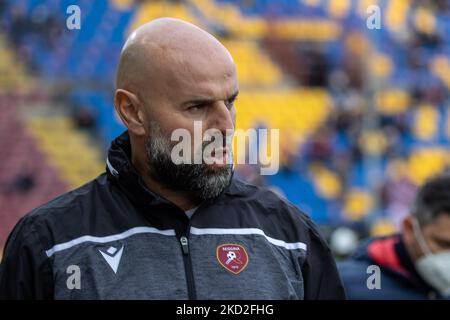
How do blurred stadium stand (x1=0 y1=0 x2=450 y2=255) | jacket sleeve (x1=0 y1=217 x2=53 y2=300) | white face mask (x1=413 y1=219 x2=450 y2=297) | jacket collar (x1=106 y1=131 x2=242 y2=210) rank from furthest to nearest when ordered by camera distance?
blurred stadium stand (x1=0 y1=0 x2=450 y2=255), white face mask (x1=413 y1=219 x2=450 y2=297), jacket collar (x1=106 y1=131 x2=242 y2=210), jacket sleeve (x1=0 y1=217 x2=53 y2=300)

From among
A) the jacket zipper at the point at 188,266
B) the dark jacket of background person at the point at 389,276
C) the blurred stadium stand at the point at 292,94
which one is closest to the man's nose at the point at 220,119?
the jacket zipper at the point at 188,266

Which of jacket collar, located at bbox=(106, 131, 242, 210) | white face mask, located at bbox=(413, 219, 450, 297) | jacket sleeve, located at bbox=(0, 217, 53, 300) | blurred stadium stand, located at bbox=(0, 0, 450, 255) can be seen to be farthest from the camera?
blurred stadium stand, located at bbox=(0, 0, 450, 255)

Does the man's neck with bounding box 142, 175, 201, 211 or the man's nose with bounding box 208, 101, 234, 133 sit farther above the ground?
the man's nose with bounding box 208, 101, 234, 133

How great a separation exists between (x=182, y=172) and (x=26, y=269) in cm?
43

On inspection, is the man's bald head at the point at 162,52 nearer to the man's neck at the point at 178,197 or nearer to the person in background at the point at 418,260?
the man's neck at the point at 178,197

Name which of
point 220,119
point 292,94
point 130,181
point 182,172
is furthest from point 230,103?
point 292,94

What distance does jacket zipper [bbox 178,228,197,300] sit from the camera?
6.37 feet

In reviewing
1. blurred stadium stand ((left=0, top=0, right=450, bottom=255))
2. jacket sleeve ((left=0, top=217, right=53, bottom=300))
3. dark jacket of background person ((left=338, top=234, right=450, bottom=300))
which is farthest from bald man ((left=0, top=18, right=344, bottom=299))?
blurred stadium stand ((left=0, top=0, right=450, bottom=255))

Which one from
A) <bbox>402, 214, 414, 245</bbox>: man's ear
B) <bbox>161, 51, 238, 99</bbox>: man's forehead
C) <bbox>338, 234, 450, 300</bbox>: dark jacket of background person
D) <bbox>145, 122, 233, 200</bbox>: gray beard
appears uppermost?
<bbox>161, 51, 238, 99</bbox>: man's forehead

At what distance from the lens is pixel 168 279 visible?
195 cm

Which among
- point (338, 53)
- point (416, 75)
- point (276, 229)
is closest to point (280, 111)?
point (338, 53)

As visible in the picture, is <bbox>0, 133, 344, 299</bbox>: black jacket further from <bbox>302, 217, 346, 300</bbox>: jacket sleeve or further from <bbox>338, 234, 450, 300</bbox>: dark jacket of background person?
<bbox>338, 234, 450, 300</bbox>: dark jacket of background person

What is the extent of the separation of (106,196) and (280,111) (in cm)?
1075
